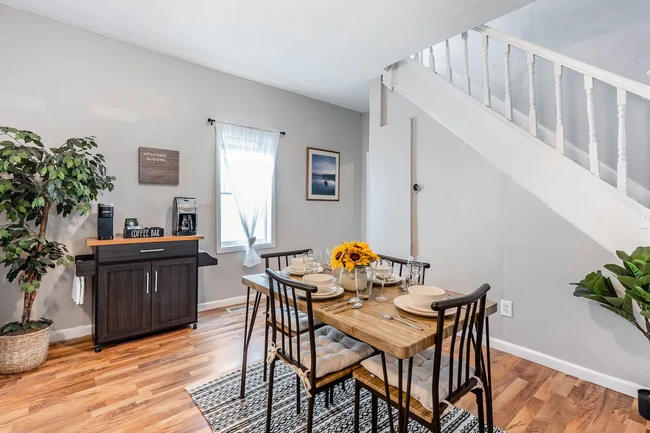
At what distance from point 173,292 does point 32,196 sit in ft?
4.35

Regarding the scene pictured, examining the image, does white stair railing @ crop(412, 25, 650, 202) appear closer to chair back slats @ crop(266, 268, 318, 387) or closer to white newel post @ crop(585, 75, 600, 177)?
white newel post @ crop(585, 75, 600, 177)

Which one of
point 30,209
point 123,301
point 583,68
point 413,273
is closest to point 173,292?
point 123,301

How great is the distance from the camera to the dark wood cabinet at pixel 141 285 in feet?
8.57

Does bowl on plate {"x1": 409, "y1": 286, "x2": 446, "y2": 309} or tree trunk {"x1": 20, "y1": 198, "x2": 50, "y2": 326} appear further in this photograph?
tree trunk {"x1": 20, "y1": 198, "x2": 50, "y2": 326}

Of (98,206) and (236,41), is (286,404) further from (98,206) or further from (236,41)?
(236,41)

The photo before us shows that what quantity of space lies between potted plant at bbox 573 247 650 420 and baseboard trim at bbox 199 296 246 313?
11.0 feet

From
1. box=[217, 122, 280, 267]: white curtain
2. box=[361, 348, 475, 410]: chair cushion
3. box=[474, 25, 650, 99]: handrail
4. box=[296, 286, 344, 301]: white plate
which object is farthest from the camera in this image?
box=[217, 122, 280, 267]: white curtain

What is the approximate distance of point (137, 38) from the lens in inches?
117

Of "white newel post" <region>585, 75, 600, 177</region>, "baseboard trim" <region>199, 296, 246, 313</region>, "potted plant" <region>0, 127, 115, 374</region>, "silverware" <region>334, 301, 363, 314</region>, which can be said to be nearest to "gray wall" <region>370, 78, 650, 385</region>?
"white newel post" <region>585, 75, 600, 177</region>

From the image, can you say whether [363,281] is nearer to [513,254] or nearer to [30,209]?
[513,254]

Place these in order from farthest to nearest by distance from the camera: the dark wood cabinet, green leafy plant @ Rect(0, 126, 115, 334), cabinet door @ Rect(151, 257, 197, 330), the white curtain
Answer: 1. the white curtain
2. cabinet door @ Rect(151, 257, 197, 330)
3. the dark wood cabinet
4. green leafy plant @ Rect(0, 126, 115, 334)

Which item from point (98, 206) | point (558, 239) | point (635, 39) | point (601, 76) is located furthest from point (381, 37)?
point (98, 206)

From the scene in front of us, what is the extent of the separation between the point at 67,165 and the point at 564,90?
4.21m

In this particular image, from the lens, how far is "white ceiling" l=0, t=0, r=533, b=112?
2.43m
